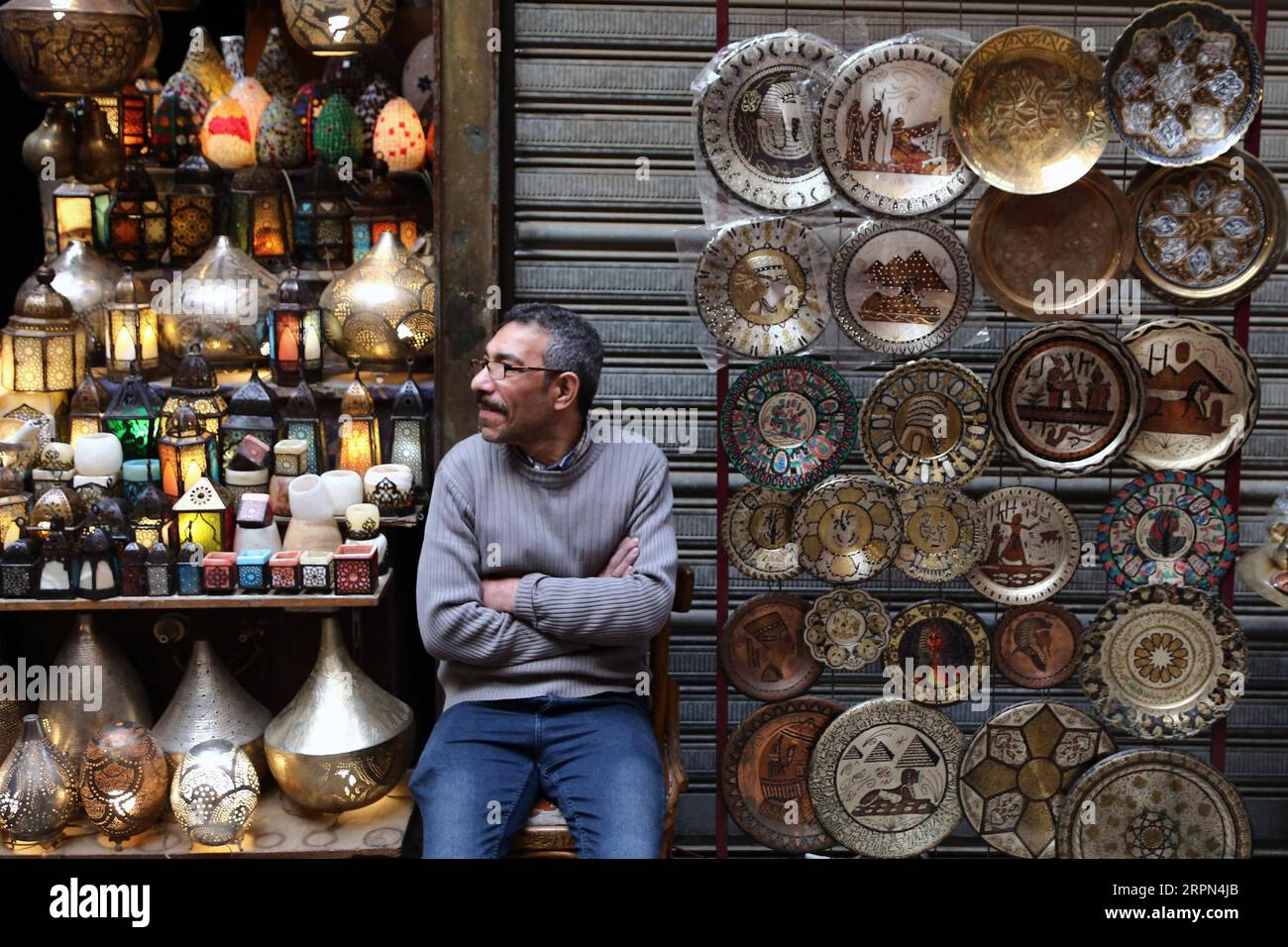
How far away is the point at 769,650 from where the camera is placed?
3.54 metres

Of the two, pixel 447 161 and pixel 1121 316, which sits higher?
pixel 447 161

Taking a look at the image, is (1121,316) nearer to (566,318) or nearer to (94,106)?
(566,318)

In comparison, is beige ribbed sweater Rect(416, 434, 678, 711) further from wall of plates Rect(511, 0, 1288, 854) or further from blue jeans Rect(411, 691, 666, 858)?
wall of plates Rect(511, 0, 1288, 854)

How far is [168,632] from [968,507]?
6.05ft

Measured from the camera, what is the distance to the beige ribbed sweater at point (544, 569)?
3045 millimetres

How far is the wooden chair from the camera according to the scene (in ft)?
9.95

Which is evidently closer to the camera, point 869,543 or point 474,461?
point 474,461

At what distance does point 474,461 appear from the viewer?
3.21 meters

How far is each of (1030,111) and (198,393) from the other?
193 cm

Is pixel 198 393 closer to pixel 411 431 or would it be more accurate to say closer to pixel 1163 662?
pixel 411 431

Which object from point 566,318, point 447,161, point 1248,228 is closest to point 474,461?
point 566,318

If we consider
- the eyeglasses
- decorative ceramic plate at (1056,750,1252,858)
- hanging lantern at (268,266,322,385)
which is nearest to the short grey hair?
the eyeglasses

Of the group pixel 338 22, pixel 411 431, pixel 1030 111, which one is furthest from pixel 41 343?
pixel 1030 111

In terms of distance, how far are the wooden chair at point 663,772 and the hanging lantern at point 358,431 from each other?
2.62 ft
